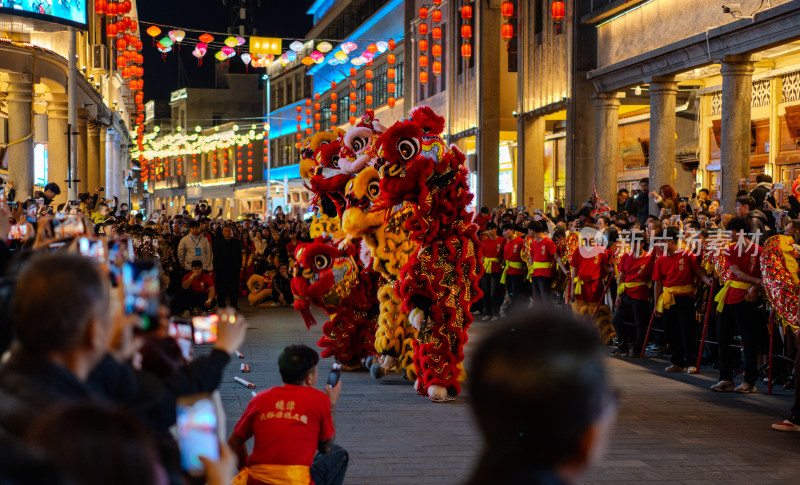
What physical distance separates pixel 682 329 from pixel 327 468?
24.9ft

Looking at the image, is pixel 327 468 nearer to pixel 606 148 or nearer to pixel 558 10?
pixel 606 148

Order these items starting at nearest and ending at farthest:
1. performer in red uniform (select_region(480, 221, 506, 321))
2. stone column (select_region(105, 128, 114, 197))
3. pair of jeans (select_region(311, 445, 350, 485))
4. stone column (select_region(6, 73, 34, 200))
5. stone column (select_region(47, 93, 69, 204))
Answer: pair of jeans (select_region(311, 445, 350, 485)) → performer in red uniform (select_region(480, 221, 506, 321)) → stone column (select_region(6, 73, 34, 200)) → stone column (select_region(47, 93, 69, 204)) → stone column (select_region(105, 128, 114, 197))

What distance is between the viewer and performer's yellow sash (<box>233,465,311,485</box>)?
4590 mm

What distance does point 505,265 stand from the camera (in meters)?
16.9

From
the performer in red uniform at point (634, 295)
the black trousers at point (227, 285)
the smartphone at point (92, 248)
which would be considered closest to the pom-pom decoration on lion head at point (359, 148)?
the performer in red uniform at point (634, 295)

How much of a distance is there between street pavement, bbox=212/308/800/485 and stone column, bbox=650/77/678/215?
8105 millimetres

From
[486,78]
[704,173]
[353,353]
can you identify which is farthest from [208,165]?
[353,353]

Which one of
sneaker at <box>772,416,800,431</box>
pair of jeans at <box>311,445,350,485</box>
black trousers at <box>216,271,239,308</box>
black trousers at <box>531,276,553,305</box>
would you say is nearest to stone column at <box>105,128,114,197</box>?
black trousers at <box>216,271,239,308</box>

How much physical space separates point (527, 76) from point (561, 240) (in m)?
11.4

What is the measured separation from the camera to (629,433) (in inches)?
317

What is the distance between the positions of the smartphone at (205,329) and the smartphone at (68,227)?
2.49ft

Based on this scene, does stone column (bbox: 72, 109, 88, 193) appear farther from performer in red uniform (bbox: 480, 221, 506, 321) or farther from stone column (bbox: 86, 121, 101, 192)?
performer in red uniform (bbox: 480, 221, 506, 321)

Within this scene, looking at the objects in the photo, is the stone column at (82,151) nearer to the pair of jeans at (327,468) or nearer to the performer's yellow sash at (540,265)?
the performer's yellow sash at (540,265)

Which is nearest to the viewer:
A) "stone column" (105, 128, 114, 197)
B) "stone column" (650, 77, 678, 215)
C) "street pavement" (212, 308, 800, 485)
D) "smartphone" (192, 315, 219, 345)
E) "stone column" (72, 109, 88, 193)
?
"smartphone" (192, 315, 219, 345)
